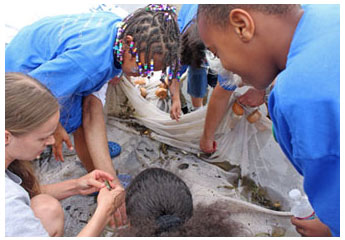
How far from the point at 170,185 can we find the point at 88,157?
73 centimetres

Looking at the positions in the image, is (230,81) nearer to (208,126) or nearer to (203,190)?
(208,126)

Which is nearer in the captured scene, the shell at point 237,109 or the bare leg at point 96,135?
the bare leg at point 96,135

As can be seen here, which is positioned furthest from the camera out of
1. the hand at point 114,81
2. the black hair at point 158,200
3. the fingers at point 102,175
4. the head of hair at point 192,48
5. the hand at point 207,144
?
the hand at point 114,81

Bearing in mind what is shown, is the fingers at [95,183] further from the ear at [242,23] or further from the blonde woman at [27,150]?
the ear at [242,23]

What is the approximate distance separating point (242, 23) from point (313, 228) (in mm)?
748

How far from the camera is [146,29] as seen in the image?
1189mm

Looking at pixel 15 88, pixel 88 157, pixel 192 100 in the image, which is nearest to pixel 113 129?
pixel 88 157

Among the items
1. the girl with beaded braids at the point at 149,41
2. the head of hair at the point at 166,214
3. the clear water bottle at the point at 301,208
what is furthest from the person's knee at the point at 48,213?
the clear water bottle at the point at 301,208

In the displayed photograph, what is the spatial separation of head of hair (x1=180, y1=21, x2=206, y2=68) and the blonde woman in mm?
717

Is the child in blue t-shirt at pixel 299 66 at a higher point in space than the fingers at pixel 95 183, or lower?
higher

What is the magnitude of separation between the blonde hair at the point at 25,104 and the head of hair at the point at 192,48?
2.33 feet

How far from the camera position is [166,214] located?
3.11 feet

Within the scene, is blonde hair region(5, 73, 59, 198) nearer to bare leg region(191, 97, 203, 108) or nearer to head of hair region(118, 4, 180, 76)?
head of hair region(118, 4, 180, 76)

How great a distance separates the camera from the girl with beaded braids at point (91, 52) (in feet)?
3.92
